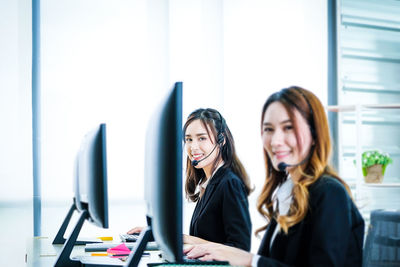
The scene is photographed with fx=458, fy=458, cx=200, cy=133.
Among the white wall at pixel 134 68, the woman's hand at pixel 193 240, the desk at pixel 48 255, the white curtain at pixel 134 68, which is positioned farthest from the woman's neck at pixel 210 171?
the white wall at pixel 134 68

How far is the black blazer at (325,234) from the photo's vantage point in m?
1.12

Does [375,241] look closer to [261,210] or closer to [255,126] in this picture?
[261,210]

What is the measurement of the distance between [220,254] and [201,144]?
31.3 inches

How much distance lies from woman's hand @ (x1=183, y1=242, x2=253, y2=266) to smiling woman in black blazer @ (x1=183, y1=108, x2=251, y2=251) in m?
0.33

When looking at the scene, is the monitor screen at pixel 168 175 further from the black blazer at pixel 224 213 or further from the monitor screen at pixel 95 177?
the black blazer at pixel 224 213

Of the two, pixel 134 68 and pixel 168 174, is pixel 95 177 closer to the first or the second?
pixel 168 174

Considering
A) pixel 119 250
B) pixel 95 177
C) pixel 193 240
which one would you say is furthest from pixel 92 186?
pixel 193 240

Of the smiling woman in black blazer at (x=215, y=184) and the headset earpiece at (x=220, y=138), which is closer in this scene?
the smiling woman in black blazer at (x=215, y=184)

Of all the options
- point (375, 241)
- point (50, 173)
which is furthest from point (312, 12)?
point (375, 241)

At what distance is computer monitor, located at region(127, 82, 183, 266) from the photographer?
0.95 metres

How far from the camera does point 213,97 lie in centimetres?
418

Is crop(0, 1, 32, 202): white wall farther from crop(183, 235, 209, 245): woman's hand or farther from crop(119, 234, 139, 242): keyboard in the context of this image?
crop(183, 235, 209, 245): woman's hand

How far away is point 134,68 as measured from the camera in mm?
3986

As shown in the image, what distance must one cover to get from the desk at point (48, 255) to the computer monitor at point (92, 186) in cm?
11
